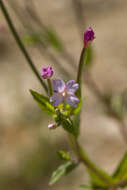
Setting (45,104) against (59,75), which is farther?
(59,75)

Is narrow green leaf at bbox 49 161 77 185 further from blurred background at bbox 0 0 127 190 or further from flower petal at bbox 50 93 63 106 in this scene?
blurred background at bbox 0 0 127 190

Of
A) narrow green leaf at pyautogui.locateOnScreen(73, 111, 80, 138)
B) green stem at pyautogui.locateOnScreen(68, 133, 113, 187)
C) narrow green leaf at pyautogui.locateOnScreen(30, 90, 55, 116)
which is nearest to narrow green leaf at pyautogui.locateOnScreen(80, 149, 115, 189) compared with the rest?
green stem at pyautogui.locateOnScreen(68, 133, 113, 187)

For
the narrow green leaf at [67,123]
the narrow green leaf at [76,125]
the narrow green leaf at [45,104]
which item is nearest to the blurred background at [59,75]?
the narrow green leaf at [76,125]

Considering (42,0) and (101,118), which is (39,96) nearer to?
(101,118)

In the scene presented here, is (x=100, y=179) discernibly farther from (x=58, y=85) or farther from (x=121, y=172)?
(x=58, y=85)

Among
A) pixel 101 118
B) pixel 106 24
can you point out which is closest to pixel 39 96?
pixel 101 118

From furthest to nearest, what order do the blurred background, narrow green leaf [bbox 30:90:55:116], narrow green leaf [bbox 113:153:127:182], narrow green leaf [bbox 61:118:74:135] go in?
the blurred background → narrow green leaf [bbox 113:153:127:182] → narrow green leaf [bbox 30:90:55:116] → narrow green leaf [bbox 61:118:74:135]

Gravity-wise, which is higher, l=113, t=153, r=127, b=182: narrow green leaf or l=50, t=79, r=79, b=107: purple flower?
l=50, t=79, r=79, b=107: purple flower

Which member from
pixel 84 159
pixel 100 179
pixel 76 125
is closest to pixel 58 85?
pixel 76 125
